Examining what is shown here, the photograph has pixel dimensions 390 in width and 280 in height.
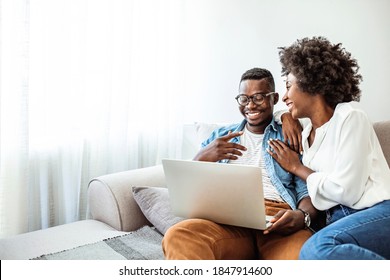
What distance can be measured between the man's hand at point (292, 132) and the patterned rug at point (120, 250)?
59 cm

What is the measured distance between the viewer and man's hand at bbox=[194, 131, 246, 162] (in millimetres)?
1507

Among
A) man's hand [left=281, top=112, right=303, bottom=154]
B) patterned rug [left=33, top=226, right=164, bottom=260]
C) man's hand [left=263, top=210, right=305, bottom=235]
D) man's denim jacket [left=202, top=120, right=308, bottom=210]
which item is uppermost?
man's hand [left=281, top=112, right=303, bottom=154]

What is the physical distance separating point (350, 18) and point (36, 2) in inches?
58.1

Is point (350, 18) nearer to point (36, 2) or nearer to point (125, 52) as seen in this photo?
point (125, 52)

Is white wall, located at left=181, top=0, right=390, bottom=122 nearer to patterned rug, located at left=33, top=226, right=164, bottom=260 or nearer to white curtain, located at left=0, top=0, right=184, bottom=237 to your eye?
white curtain, located at left=0, top=0, right=184, bottom=237

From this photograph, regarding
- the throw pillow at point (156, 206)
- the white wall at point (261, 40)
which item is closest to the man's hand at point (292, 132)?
the throw pillow at point (156, 206)

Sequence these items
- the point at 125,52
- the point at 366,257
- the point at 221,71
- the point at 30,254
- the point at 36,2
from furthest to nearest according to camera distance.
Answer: the point at 221,71 < the point at 125,52 < the point at 36,2 < the point at 30,254 < the point at 366,257

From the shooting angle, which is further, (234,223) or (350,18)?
(350,18)

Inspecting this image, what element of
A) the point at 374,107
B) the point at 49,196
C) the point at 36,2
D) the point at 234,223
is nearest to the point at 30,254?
the point at 49,196

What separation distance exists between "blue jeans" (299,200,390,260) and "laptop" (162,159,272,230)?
0.16 m

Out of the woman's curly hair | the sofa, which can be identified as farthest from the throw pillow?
the woman's curly hair

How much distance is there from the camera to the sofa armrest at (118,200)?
5.34 feet

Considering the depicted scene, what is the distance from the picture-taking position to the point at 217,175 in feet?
3.84

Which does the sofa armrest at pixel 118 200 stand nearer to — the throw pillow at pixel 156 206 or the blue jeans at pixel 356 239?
the throw pillow at pixel 156 206
